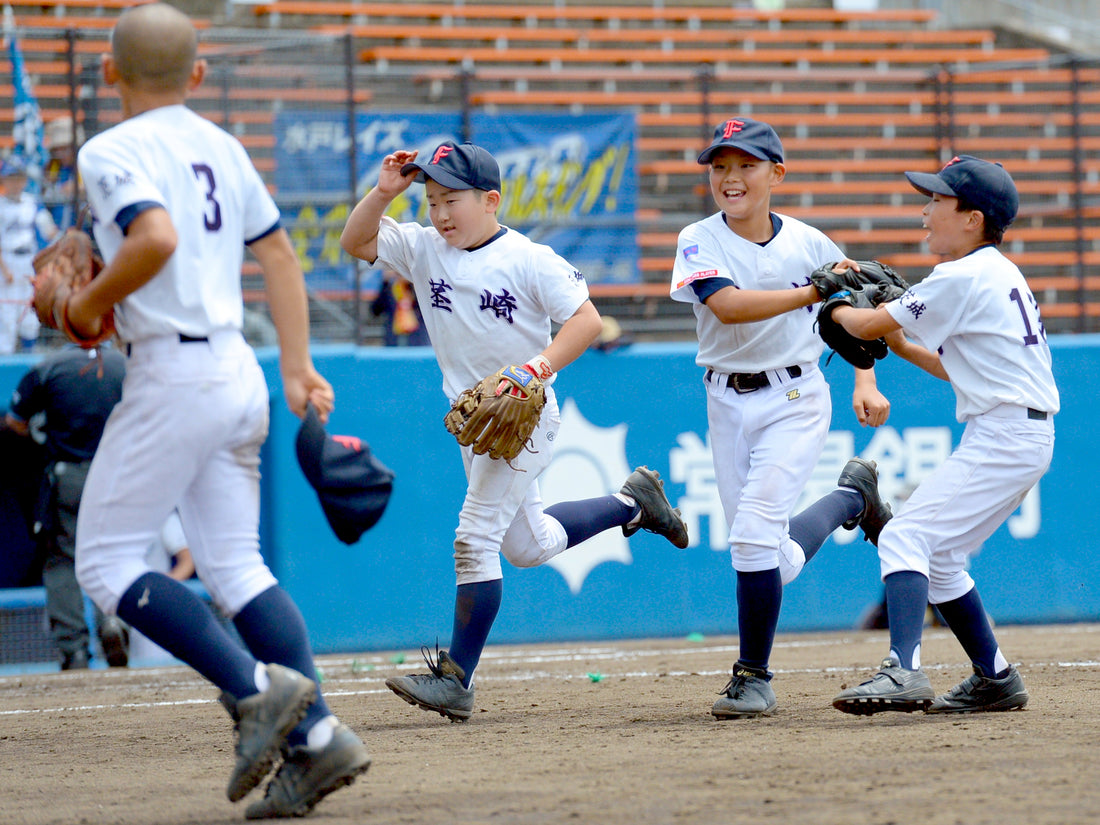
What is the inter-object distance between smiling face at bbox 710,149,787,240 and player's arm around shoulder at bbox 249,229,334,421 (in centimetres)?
200

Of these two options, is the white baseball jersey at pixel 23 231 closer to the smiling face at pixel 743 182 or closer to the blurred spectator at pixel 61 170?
the blurred spectator at pixel 61 170

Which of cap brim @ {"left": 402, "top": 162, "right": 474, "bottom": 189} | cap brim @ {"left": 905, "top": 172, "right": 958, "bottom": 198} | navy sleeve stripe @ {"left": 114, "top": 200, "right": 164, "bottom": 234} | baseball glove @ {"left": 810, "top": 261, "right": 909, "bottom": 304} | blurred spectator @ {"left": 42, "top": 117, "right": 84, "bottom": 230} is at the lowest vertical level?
baseball glove @ {"left": 810, "top": 261, "right": 909, "bottom": 304}

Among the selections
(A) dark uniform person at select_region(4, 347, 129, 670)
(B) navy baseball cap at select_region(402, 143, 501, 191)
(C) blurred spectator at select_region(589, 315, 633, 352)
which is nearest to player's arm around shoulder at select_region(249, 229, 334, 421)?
(B) navy baseball cap at select_region(402, 143, 501, 191)

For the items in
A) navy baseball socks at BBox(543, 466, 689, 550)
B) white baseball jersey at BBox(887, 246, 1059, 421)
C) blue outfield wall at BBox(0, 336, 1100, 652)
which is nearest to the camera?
white baseball jersey at BBox(887, 246, 1059, 421)

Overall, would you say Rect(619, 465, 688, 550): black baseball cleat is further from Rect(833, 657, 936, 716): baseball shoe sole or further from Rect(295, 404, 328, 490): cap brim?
Rect(295, 404, 328, 490): cap brim

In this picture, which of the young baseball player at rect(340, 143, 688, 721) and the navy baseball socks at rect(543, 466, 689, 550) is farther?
the navy baseball socks at rect(543, 466, 689, 550)

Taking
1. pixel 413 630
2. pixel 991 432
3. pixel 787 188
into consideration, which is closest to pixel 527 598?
pixel 413 630

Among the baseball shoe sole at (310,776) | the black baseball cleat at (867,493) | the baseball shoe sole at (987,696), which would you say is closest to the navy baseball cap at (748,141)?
the black baseball cleat at (867,493)

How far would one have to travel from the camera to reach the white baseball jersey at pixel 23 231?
9148 millimetres

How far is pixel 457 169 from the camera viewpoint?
4.93 m

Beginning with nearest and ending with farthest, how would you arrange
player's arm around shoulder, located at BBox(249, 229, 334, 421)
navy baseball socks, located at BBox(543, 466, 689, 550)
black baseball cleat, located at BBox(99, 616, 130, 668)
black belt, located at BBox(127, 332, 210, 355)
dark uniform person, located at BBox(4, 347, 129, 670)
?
black belt, located at BBox(127, 332, 210, 355) → player's arm around shoulder, located at BBox(249, 229, 334, 421) → navy baseball socks, located at BBox(543, 466, 689, 550) → dark uniform person, located at BBox(4, 347, 129, 670) → black baseball cleat, located at BBox(99, 616, 130, 668)

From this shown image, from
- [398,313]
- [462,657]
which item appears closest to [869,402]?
[462,657]

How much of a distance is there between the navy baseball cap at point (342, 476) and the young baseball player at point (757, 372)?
5.76 feet

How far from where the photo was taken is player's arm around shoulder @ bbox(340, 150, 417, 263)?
4930 millimetres
